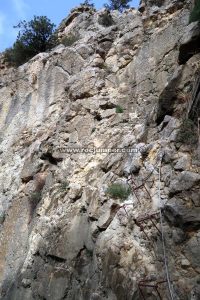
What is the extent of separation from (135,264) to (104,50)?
877 cm

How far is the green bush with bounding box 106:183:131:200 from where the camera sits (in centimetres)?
820

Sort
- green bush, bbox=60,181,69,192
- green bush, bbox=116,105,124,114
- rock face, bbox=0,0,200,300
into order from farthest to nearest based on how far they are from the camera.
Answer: green bush, bbox=116,105,124,114 → green bush, bbox=60,181,69,192 → rock face, bbox=0,0,200,300

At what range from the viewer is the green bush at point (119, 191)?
8.20 meters

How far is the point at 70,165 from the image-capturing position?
34.8 ft

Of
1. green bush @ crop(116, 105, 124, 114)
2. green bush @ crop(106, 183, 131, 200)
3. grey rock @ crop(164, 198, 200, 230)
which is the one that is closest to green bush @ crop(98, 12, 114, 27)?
green bush @ crop(116, 105, 124, 114)

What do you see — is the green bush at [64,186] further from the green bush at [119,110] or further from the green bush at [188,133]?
the green bush at [188,133]

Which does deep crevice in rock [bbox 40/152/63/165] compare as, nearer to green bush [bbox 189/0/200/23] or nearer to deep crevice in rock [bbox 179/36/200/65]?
deep crevice in rock [bbox 179/36/200/65]

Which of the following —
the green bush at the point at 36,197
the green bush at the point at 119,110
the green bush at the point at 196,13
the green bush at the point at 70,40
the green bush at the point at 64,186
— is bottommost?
the green bush at the point at 36,197

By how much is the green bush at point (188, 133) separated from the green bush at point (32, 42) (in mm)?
12574

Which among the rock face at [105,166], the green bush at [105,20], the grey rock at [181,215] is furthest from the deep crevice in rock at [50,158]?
the green bush at [105,20]

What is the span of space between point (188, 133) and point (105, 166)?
2391 millimetres

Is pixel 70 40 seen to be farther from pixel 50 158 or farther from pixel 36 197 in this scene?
pixel 36 197

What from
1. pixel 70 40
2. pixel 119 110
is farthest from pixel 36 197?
pixel 70 40

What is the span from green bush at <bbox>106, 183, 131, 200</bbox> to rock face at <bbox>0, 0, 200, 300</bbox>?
133 millimetres
